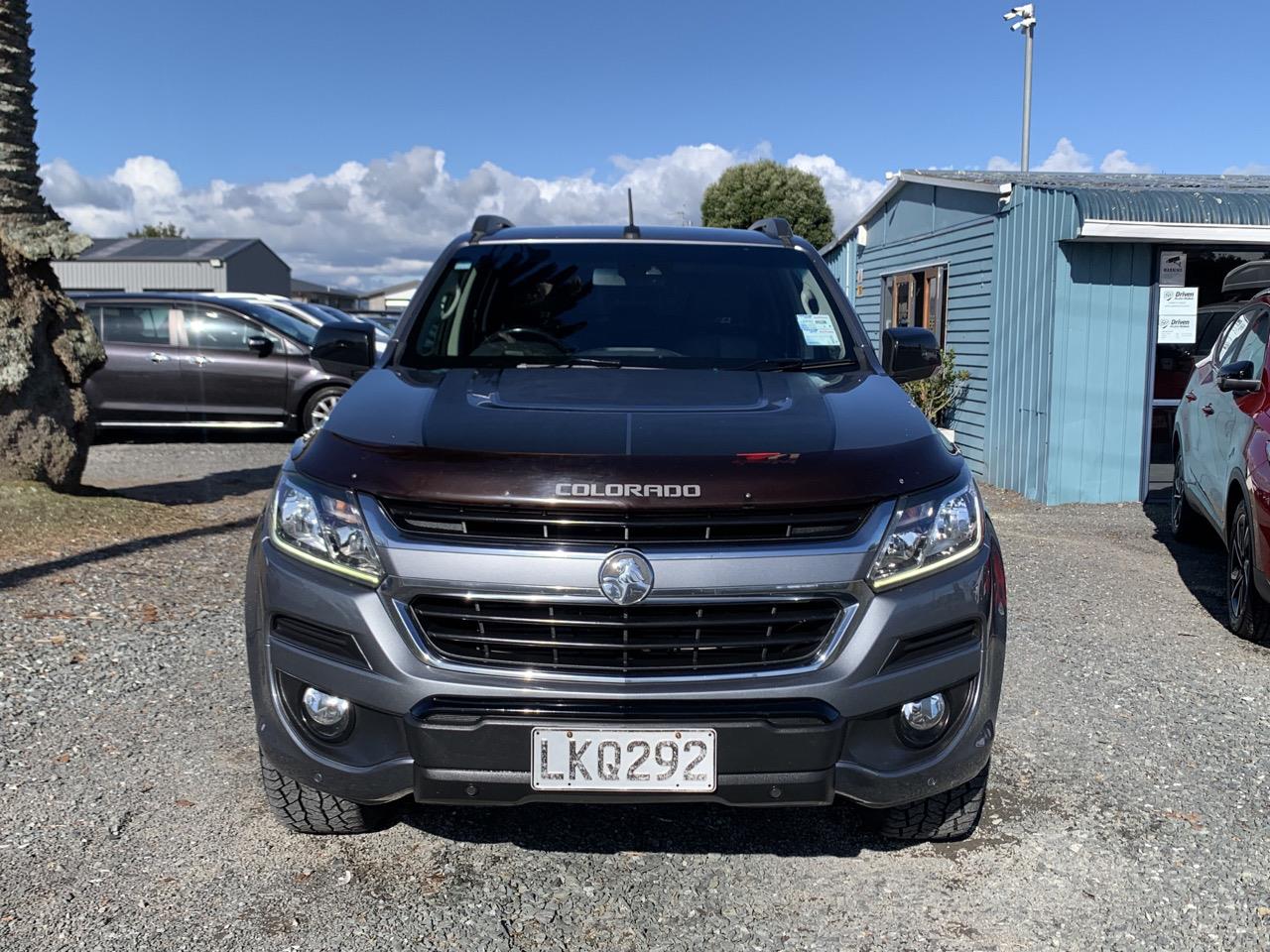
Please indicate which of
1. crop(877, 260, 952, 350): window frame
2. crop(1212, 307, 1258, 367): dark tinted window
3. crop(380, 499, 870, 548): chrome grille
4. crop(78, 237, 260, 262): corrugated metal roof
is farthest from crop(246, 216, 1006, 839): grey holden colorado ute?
crop(78, 237, 260, 262): corrugated metal roof

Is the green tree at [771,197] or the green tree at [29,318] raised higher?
the green tree at [771,197]

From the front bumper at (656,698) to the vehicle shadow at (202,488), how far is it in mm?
6601

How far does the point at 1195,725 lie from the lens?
4.48 meters

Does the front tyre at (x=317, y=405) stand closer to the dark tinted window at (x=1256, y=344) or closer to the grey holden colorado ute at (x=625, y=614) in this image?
the dark tinted window at (x=1256, y=344)

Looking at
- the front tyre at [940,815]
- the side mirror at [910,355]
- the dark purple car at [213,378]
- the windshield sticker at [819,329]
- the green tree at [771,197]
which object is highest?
the green tree at [771,197]

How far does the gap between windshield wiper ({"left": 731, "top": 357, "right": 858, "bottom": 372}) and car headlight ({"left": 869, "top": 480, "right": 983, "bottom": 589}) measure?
0.99 m

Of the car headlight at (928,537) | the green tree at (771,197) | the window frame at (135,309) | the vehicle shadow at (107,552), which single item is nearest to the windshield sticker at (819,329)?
the car headlight at (928,537)

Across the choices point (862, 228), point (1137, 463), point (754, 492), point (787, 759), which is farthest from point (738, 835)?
point (862, 228)

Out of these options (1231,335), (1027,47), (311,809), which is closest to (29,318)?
(311,809)

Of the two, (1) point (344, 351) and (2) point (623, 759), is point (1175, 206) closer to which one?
(1) point (344, 351)

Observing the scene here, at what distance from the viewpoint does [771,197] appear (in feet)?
161

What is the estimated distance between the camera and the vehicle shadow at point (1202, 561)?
680 cm

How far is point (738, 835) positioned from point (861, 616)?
3.58 feet

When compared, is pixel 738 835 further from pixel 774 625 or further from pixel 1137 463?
pixel 1137 463
